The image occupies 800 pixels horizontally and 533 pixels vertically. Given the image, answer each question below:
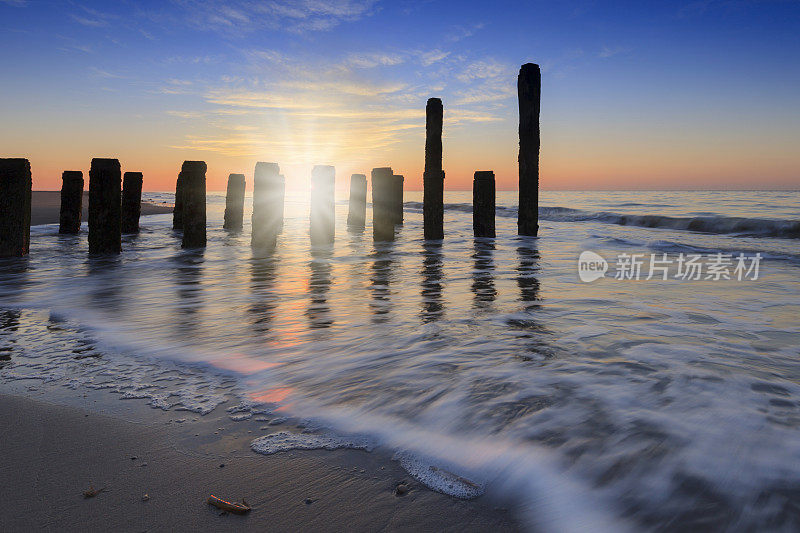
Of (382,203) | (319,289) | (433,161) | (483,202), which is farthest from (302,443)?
(483,202)

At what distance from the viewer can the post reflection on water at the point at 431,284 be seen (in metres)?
4.51

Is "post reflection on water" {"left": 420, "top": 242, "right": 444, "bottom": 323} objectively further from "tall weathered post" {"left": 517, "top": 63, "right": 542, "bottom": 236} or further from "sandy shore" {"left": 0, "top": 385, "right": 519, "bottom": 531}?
"tall weathered post" {"left": 517, "top": 63, "right": 542, "bottom": 236}

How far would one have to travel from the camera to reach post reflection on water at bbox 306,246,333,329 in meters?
4.26

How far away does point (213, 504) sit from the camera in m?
1.62

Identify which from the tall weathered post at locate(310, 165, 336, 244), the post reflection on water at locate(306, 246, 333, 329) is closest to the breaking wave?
the tall weathered post at locate(310, 165, 336, 244)

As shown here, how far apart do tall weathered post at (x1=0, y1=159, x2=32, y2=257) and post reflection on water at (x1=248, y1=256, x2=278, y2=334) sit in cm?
356

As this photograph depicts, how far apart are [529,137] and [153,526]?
35.5 ft

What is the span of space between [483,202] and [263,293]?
23.4 ft

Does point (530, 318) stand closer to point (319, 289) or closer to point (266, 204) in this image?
point (319, 289)

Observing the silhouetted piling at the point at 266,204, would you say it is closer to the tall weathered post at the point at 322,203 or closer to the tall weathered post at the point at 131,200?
the tall weathered post at the point at 322,203

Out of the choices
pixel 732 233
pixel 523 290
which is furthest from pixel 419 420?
pixel 732 233

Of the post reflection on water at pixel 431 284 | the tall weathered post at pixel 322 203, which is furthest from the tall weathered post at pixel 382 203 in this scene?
the post reflection on water at pixel 431 284

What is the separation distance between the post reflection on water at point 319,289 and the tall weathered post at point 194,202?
7.41ft

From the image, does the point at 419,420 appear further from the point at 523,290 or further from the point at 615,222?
the point at 615,222
